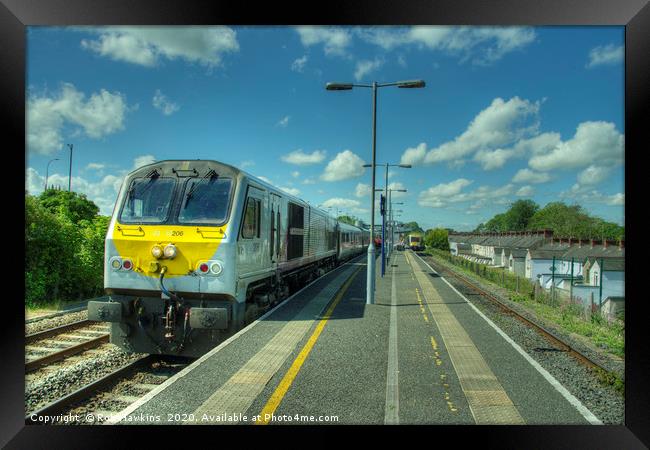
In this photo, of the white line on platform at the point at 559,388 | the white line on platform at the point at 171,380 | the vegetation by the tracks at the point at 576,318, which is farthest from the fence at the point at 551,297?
the white line on platform at the point at 171,380

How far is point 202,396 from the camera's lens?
16.7ft

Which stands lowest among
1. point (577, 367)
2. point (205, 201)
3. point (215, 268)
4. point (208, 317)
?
point (577, 367)

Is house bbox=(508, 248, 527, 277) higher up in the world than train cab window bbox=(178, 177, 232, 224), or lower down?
lower down

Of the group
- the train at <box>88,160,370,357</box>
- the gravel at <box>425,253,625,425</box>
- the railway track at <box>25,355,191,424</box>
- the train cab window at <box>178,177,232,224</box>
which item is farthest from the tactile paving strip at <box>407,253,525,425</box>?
the train cab window at <box>178,177,232,224</box>

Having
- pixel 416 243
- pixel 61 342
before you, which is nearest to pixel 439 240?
pixel 416 243

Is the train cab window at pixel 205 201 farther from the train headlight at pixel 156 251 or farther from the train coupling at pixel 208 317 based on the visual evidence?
the train coupling at pixel 208 317

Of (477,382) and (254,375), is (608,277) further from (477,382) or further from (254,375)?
(254,375)

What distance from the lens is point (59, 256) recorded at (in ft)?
46.7

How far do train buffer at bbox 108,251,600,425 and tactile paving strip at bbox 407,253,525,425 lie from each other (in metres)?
0.02

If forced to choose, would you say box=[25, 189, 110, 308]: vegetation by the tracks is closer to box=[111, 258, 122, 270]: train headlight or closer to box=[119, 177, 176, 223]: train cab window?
box=[119, 177, 176, 223]: train cab window

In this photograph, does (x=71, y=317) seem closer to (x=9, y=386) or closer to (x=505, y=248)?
(x=9, y=386)

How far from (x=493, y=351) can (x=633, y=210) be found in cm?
390

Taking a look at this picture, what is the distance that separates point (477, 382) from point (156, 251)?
5577 millimetres

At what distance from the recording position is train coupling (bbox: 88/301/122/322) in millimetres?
7199
